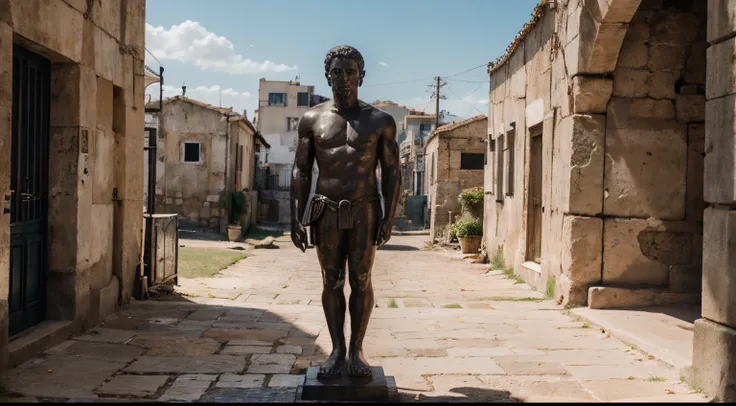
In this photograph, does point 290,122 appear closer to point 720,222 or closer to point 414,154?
point 414,154

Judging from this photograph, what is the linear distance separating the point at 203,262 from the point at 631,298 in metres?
8.59

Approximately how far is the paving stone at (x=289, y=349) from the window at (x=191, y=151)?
18.9 m

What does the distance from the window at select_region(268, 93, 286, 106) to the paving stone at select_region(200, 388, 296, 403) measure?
52.7 meters

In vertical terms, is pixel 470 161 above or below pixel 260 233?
above

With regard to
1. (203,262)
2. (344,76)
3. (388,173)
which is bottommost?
(203,262)

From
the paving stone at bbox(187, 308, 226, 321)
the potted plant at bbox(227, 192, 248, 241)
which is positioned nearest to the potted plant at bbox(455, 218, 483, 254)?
the potted plant at bbox(227, 192, 248, 241)

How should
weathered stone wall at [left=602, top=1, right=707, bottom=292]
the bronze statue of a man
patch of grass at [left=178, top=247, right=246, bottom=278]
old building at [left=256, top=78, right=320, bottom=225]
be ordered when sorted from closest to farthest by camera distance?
the bronze statue of a man → weathered stone wall at [left=602, top=1, right=707, bottom=292] → patch of grass at [left=178, top=247, right=246, bottom=278] → old building at [left=256, top=78, right=320, bottom=225]

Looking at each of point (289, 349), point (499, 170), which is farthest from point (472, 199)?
point (289, 349)

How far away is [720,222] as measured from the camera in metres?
4.22

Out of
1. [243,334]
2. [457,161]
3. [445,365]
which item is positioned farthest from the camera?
[457,161]

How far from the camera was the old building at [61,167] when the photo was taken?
4816 mm

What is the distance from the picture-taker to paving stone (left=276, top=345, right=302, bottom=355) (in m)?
5.46

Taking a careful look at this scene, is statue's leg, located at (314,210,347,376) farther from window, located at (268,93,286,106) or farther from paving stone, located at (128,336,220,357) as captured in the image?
window, located at (268,93,286,106)

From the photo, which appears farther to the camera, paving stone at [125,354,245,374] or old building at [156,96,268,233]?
A: old building at [156,96,268,233]
